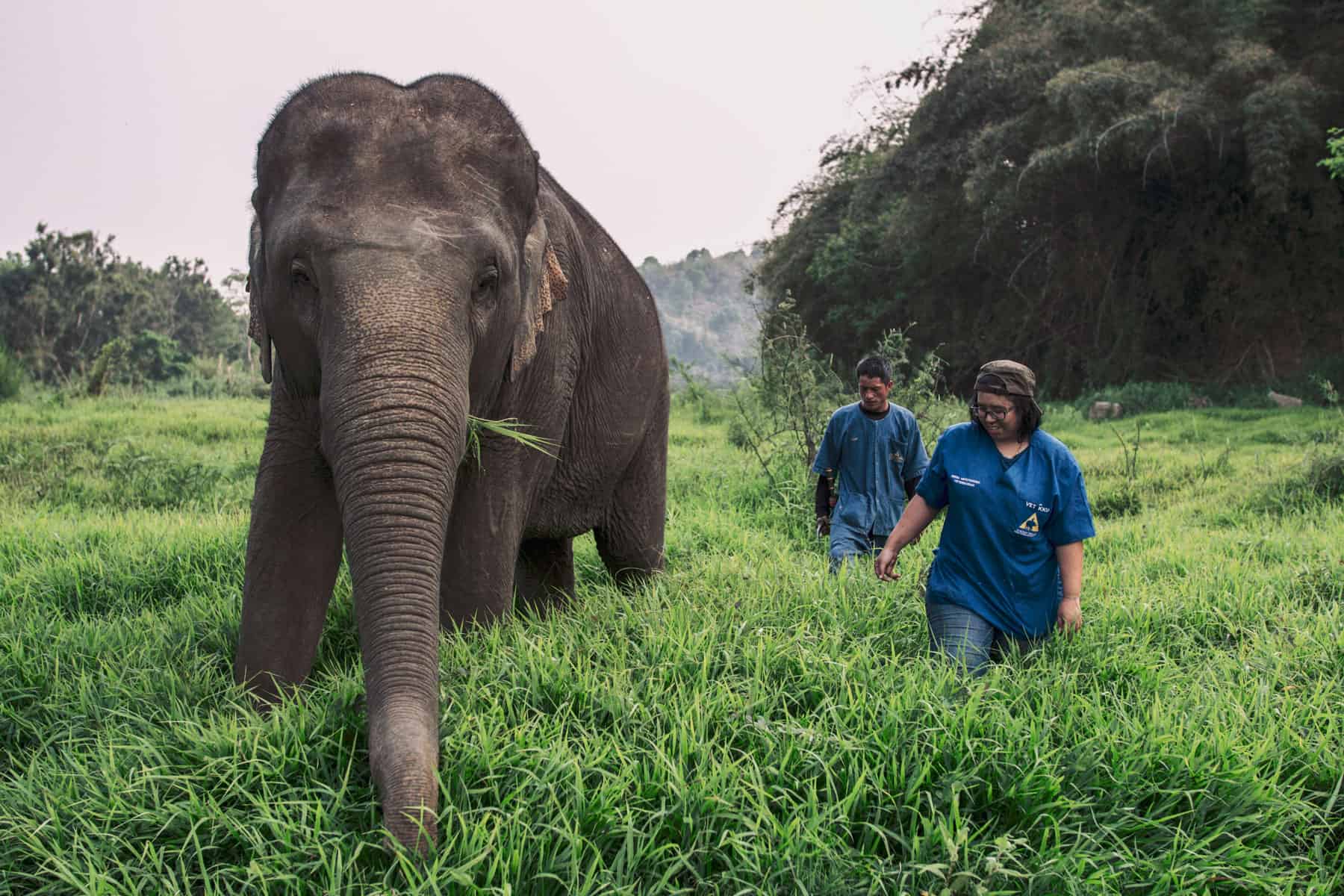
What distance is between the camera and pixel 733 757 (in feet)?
9.05

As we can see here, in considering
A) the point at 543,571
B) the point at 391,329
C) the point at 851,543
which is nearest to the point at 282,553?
the point at 391,329

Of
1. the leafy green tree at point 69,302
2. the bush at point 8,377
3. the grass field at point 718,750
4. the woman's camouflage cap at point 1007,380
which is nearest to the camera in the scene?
the grass field at point 718,750

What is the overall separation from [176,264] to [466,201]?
56.1 m

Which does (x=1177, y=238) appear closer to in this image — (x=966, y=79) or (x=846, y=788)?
(x=966, y=79)

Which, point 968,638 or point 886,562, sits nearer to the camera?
point 968,638

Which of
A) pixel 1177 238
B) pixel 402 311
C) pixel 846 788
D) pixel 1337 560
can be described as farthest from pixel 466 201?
pixel 1177 238

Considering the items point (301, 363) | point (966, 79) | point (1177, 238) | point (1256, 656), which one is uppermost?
point (966, 79)

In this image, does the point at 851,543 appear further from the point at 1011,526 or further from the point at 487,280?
the point at 487,280

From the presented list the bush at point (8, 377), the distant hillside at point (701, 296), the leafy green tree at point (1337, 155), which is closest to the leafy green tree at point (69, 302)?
the bush at point (8, 377)

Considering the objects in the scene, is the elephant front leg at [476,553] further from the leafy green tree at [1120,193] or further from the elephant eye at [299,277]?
the leafy green tree at [1120,193]

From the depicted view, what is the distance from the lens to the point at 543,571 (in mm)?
4910

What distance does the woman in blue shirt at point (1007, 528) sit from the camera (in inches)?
143

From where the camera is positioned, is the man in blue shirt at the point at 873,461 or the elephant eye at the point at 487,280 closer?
the elephant eye at the point at 487,280

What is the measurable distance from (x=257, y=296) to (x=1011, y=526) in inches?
102
